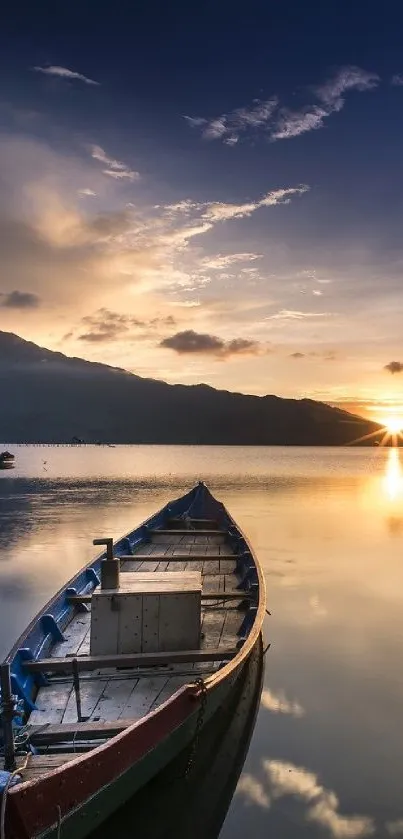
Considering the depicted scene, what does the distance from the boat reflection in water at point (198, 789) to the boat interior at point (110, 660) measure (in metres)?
0.87

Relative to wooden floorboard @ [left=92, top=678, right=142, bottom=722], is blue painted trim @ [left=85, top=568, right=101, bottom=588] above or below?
above

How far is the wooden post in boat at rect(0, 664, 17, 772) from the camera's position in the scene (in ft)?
23.6

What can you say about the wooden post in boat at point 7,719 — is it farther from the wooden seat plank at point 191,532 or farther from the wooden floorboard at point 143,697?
the wooden seat plank at point 191,532

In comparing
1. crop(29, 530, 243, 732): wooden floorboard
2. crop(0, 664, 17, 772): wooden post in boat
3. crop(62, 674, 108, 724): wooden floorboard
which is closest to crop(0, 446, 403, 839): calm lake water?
crop(29, 530, 243, 732): wooden floorboard

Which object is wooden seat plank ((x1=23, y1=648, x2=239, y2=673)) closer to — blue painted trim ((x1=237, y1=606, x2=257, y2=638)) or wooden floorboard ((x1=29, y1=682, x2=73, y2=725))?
wooden floorboard ((x1=29, y1=682, x2=73, y2=725))

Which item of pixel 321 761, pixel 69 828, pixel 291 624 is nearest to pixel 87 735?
pixel 69 828

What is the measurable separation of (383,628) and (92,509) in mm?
44873

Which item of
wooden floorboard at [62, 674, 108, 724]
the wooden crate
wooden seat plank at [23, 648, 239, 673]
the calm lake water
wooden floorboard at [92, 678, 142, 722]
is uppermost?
the wooden crate

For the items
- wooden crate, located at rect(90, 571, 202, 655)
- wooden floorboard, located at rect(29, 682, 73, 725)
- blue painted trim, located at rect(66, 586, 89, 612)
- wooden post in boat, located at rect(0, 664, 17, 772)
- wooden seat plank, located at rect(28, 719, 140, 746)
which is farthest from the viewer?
blue painted trim, located at rect(66, 586, 89, 612)

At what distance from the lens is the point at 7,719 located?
24.5 feet

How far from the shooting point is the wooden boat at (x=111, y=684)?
21.3 feet

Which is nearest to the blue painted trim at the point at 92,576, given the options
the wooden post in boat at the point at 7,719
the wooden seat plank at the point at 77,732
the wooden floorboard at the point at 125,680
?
the wooden floorboard at the point at 125,680

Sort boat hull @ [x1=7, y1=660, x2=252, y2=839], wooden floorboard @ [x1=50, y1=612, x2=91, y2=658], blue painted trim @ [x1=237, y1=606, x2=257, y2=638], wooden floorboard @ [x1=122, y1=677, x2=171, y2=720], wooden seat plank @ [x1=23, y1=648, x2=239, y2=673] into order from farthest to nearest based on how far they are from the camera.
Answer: blue painted trim @ [x1=237, y1=606, x2=257, y2=638] → wooden floorboard @ [x1=50, y1=612, x2=91, y2=658] → wooden seat plank @ [x1=23, y1=648, x2=239, y2=673] → wooden floorboard @ [x1=122, y1=677, x2=171, y2=720] → boat hull @ [x1=7, y1=660, x2=252, y2=839]

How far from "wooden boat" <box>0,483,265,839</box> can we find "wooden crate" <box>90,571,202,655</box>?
0.02 metres
